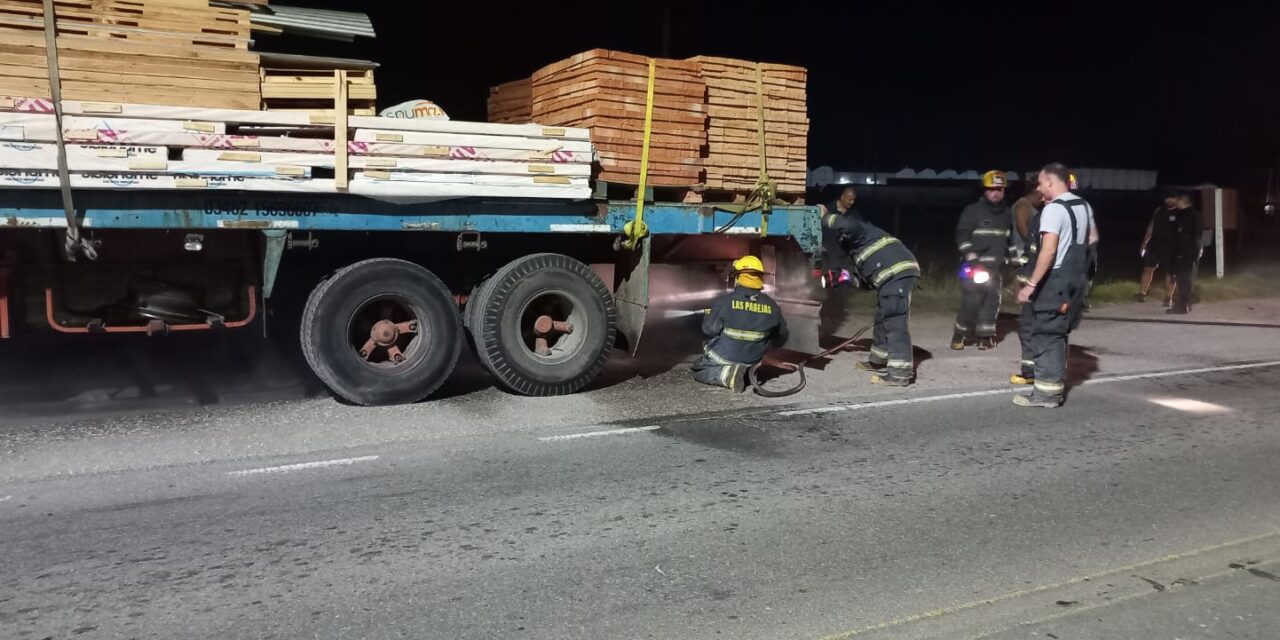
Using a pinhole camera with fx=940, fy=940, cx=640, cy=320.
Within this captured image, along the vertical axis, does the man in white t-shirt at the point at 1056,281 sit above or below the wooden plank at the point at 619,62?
below

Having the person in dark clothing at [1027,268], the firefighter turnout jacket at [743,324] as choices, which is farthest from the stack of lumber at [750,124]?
the person in dark clothing at [1027,268]

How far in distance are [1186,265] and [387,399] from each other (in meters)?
12.0

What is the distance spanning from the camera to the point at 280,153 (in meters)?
6.30

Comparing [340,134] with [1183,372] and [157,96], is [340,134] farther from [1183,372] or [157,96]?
[1183,372]

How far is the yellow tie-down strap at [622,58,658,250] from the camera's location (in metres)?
7.71

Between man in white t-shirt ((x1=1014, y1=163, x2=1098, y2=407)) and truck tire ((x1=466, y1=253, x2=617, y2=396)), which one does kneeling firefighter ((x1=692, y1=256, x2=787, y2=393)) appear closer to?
truck tire ((x1=466, y1=253, x2=617, y2=396))

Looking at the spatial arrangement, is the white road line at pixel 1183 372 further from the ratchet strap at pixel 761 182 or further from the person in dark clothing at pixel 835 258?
the ratchet strap at pixel 761 182

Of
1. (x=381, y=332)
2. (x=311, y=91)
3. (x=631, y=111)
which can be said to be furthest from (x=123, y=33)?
(x=631, y=111)

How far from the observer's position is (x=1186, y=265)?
13.6 meters

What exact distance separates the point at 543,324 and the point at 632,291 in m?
0.94

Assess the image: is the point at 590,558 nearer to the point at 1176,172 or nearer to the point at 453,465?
the point at 453,465

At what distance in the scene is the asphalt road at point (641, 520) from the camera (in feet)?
11.4

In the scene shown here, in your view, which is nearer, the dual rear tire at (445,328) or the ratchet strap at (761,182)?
the dual rear tire at (445,328)

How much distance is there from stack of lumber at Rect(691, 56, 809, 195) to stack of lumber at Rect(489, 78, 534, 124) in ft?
5.82
